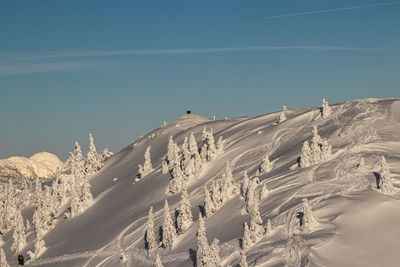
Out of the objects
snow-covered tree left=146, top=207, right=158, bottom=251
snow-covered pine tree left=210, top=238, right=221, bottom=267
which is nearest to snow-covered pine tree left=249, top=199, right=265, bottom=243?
snow-covered pine tree left=210, top=238, right=221, bottom=267

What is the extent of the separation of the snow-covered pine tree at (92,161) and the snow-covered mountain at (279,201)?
8.92m

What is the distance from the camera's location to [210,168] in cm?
8950

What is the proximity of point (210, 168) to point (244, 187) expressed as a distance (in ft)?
67.1

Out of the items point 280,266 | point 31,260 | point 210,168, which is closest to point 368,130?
point 210,168

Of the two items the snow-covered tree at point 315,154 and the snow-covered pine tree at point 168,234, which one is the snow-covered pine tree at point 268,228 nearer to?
the snow-covered tree at point 315,154

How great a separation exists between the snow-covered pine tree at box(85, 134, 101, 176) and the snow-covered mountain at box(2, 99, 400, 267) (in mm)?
8921

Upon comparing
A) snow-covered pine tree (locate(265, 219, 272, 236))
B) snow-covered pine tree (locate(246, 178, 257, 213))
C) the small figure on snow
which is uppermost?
snow-covered pine tree (locate(246, 178, 257, 213))

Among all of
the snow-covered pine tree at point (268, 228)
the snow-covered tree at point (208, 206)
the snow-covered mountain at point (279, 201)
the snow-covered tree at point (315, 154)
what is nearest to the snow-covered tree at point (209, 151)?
the snow-covered mountain at point (279, 201)

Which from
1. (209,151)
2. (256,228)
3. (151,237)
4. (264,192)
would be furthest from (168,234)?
(209,151)

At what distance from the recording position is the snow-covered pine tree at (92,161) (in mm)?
128250

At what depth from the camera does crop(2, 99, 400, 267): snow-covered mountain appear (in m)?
48.0

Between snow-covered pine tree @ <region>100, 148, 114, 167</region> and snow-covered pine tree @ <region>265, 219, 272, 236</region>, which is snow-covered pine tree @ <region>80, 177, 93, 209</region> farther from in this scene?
snow-covered pine tree @ <region>265, 219, 272, 236</region>

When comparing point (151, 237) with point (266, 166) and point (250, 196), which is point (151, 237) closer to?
point (250, 196)

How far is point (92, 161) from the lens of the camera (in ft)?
425
